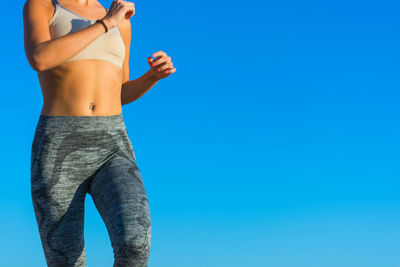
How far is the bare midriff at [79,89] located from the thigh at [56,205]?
0.29 meters

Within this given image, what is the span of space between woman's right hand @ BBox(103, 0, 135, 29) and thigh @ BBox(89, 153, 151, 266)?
1.13m

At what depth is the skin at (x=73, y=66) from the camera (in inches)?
149

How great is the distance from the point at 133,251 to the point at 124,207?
34 centimetres

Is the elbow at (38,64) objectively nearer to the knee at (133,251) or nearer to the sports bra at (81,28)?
the sports bra at (81,28)

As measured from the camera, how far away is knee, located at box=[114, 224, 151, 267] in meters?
3.46

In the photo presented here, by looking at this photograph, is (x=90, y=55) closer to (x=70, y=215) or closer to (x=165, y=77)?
(x=165, y=77)

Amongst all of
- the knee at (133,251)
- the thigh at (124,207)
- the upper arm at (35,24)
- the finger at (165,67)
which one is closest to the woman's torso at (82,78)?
the upper arm at (35,24)

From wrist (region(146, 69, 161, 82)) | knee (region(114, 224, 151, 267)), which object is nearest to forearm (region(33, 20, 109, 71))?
wrist (region(146, 69, 161, 82))

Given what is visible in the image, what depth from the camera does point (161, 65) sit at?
4.54 meters

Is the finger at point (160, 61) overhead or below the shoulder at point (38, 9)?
below

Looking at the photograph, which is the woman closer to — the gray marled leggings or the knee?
the gray marled leggings

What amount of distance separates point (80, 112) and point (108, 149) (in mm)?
395

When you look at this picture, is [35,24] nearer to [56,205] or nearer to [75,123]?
[75,123]

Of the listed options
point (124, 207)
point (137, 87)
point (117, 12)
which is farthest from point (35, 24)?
point (124, 207)
